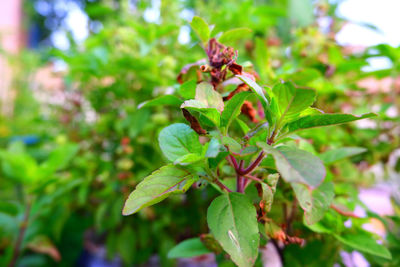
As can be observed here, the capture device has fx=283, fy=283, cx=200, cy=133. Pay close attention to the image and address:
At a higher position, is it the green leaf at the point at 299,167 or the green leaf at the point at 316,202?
the green leaf at the point at 299,167

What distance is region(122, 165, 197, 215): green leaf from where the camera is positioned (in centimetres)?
27

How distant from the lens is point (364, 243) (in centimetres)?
42

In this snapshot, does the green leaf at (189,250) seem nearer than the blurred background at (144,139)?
Yes

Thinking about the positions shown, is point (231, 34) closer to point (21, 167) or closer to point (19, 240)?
point (21, 167)

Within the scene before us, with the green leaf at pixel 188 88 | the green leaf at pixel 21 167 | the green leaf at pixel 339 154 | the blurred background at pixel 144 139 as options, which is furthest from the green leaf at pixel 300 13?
the green leaf at pixel 21 167

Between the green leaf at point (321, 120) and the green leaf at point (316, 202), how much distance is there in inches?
2.7

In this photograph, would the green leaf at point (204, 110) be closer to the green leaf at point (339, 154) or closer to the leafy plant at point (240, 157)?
the leafy plant at point (240, 157)

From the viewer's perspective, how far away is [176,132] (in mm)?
333

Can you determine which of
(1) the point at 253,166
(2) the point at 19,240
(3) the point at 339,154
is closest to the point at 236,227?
(1) the point at 253,166

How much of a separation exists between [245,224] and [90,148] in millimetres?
755

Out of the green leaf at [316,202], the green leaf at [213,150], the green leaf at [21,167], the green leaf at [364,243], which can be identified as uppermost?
the green leaf at [21,167]

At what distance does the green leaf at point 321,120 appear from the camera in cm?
27

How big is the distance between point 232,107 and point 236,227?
0.13 m

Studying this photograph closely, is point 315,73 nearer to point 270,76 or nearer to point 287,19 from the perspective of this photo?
point 270,76
